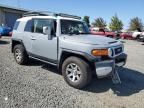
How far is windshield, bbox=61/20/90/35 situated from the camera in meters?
6.99

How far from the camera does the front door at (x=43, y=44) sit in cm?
681

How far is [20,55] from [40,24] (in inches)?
62.2

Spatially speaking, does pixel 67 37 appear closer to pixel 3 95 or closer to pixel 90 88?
pixel 90 88

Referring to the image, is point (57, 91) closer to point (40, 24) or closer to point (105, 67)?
point (105, 67)

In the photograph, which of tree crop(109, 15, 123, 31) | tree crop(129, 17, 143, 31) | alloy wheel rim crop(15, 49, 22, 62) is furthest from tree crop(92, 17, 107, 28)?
alloy wheel rim crop(15, 49, 22, 62)

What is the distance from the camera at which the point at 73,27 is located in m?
7.30

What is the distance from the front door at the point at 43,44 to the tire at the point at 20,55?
0.66 m

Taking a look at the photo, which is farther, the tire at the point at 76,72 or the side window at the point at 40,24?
the side window at the point at 40,24

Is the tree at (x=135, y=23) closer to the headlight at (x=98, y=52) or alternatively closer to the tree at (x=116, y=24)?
the tree at (x=116, y=24)

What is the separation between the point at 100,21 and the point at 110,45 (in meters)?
65.3

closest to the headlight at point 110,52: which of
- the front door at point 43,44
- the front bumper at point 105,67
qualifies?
the front bumper at point 105,67

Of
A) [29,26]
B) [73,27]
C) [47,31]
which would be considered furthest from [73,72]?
[29,26]

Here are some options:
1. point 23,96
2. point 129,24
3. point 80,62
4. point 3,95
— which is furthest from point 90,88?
point 129,24

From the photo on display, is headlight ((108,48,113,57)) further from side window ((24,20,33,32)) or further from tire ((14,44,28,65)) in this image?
tire ((14,44,28,65))
